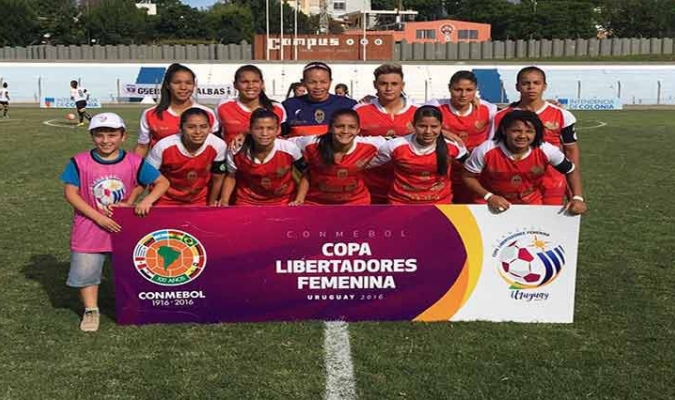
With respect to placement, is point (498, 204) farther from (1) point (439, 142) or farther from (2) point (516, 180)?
(1) point (439, 142)

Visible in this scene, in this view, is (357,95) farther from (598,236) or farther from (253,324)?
(253,324)

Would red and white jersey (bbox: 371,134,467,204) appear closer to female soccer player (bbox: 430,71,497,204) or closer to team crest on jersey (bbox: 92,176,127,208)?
female soccer player (bbox: 430,71,497,204)

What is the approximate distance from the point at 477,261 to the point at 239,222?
1.69m

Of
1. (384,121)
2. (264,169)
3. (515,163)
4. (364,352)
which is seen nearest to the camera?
(364,352)

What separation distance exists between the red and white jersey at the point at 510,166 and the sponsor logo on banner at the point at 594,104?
3125cm

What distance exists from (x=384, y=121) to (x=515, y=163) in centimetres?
117

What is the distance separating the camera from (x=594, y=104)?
3456 cm

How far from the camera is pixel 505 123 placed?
4.83 meters

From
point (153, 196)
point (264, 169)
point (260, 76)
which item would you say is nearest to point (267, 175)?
point (264, 169)

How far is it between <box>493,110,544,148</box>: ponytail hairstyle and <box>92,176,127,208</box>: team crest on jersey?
2.73m

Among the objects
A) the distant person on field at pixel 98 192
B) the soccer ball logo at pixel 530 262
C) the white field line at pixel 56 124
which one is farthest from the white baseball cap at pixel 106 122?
the white field line at pixel 56 124

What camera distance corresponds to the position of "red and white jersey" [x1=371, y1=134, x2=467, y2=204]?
503 cm

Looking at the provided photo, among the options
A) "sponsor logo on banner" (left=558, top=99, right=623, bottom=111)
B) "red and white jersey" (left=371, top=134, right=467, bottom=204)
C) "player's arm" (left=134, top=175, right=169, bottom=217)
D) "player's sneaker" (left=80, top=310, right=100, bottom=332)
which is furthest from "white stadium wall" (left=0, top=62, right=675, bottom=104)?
"player's sneaker" (left=80, top=310, right=100, bottom=332)

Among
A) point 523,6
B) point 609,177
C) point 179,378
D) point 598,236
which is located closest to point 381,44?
point 523,6
